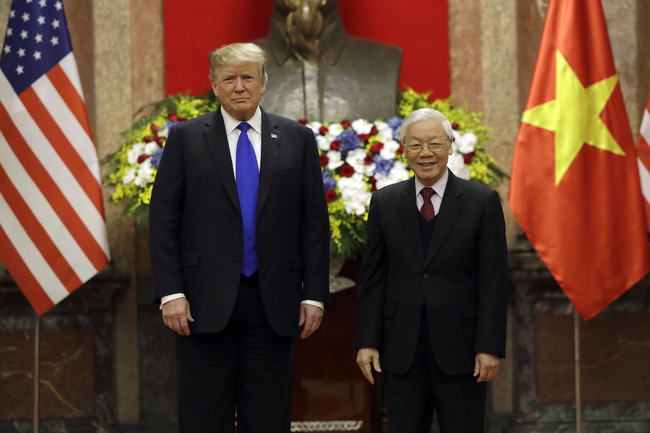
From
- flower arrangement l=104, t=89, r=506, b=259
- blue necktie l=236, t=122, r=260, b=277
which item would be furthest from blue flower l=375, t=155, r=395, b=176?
Result: blue necktie l=236, t=122, r=260, b=277

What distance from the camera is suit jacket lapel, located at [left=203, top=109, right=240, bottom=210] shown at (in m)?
3.03

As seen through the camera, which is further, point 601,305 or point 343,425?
point 343,425

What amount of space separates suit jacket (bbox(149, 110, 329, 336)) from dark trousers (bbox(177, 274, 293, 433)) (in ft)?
0.18

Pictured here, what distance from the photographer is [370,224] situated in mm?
3188

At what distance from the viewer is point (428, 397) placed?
10.1ft

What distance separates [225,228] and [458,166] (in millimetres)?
1803

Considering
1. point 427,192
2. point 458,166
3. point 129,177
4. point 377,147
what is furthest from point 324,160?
point 427,192

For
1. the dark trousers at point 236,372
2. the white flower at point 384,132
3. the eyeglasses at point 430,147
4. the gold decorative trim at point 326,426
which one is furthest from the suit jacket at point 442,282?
the gold decorative trim at point 326,426

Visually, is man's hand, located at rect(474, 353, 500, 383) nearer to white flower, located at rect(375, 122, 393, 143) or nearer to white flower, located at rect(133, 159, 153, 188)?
white flower, located at rect(375, 122, 393, 143)

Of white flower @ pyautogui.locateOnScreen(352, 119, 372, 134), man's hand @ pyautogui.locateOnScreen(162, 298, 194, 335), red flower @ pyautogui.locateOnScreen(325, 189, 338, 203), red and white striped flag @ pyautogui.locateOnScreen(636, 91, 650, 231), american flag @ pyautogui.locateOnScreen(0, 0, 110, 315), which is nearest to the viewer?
man's hand @ pyautogui.locateOnScreen(162, 298, 194, 335)

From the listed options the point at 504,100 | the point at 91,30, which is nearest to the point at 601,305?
the point at 504,100

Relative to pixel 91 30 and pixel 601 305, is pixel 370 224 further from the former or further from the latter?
pixel 91 30

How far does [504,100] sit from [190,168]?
10.3 feet

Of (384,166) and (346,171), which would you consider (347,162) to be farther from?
(384,166)
